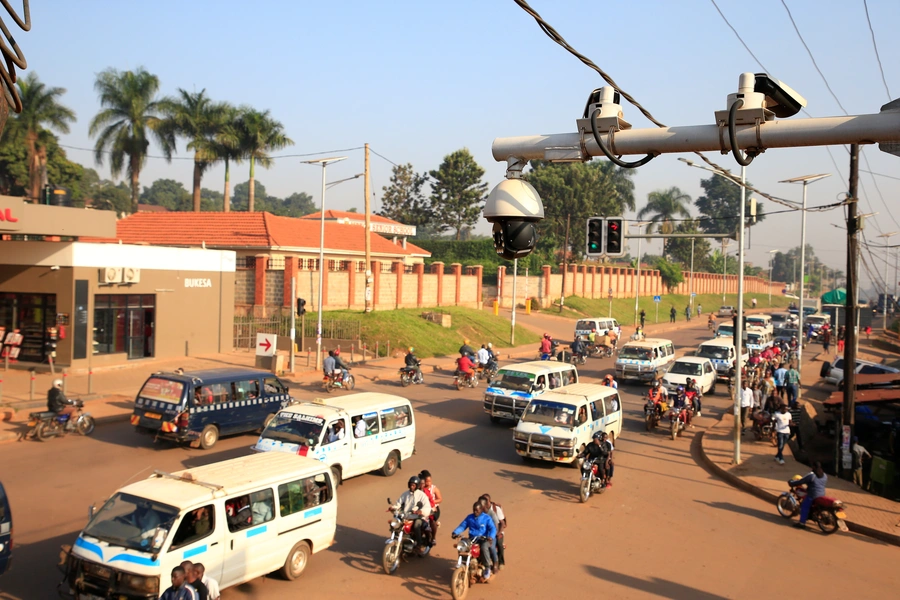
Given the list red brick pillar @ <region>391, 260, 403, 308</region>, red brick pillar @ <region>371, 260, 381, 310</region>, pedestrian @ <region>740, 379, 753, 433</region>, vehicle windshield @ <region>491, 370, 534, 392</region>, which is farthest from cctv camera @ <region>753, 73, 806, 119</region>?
red brick pillar @ <region>391, 260, 403, 308</region>

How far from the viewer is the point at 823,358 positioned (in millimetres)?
43750

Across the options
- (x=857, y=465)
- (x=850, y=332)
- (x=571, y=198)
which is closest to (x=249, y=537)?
(x=850, y=332)

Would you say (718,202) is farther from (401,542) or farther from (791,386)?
(401,542)

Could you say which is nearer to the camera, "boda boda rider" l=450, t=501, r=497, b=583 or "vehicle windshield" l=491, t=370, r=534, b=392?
"boda boda rider" l=450, t=501, r=497, b=583

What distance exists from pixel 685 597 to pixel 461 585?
10.3ft

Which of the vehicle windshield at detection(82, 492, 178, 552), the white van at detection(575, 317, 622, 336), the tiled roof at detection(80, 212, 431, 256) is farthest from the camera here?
the white van at detection(575, 317, 622, 336)

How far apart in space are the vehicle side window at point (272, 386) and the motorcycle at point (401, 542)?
8549mm

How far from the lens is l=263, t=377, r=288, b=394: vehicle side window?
18.5m

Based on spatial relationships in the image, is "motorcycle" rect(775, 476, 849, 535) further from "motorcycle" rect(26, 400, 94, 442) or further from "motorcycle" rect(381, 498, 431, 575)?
"motorcycle" rect(26, 400, 94, 442)

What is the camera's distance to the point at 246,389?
17.8m

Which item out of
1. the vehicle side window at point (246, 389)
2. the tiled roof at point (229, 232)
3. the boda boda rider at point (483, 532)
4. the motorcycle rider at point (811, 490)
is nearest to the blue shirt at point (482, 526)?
the boda boda rider at point (483, 532)

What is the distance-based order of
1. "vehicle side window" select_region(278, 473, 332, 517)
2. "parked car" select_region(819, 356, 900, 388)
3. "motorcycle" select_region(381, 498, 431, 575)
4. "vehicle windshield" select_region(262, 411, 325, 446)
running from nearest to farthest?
"vehicle side window" select_region(278, 473, 332, 517)
"motorcycle" select_region(381, 498, 431, 575)
"vehicle windshield" select_region(262, 411, 325, 446)
"parked car" select_region(819, 356, 900, 388)

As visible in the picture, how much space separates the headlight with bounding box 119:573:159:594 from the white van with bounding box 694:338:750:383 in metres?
26.8

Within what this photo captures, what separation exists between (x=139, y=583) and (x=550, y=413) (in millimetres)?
10771
